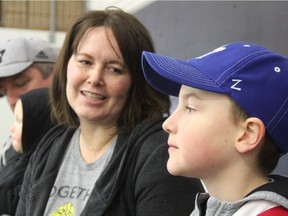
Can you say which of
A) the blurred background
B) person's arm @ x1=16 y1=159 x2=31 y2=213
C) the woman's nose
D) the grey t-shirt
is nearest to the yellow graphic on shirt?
the grey t-shirt

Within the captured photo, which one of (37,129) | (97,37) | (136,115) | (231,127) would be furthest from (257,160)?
(37,129)

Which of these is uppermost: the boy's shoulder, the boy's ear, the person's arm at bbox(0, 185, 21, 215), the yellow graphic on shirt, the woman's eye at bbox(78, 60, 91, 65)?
the boy's ear

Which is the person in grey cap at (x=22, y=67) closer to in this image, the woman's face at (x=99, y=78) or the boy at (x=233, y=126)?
the woman's face at (x=99, y=78)

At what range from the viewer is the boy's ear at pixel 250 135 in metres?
0.87

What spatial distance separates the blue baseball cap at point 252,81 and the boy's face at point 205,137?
0.03 m

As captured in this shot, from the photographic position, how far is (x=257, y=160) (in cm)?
90

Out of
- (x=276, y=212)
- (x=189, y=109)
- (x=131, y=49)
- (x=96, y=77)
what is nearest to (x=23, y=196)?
(x=96, y=77)

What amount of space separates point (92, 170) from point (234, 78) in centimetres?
59

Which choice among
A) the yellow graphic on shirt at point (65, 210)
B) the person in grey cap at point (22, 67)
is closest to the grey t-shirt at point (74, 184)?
the yellow graphic on shirt at point (65, 210)

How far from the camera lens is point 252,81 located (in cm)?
86

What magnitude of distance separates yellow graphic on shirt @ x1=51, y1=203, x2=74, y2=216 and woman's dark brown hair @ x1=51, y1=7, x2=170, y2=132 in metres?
0.26

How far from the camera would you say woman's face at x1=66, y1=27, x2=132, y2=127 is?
1300 mm

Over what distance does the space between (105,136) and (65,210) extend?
238 millimetres

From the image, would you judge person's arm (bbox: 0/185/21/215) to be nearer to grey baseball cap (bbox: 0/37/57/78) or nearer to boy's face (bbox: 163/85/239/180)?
grey baseball cap (bbox: 0/37/57/78)
